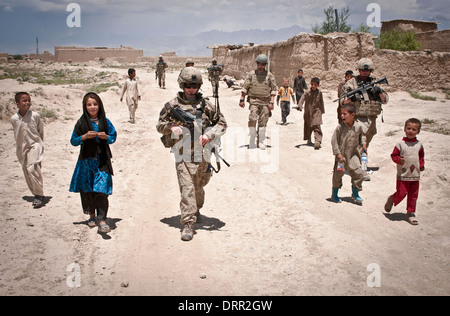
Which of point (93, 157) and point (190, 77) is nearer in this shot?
point (190, 77)

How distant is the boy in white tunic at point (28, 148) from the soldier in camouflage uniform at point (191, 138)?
2158 mm

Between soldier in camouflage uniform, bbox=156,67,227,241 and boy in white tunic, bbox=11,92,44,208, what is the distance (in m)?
2.16

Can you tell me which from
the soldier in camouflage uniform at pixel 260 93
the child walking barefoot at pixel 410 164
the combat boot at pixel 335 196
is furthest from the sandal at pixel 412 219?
the soldier in camouflage uniform at pixel 260 93

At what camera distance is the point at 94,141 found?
182 inches

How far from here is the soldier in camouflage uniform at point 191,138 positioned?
4.47 meters

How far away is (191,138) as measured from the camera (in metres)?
4.61

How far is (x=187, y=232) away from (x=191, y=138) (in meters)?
1.12

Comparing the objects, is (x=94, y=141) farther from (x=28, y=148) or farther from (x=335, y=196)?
(x=335, y=196)

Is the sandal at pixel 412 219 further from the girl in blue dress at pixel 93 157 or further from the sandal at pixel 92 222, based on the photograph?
the sandal at pixel 92 222

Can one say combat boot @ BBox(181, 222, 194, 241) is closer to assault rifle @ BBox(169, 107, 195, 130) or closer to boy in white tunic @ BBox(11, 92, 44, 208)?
assault rifle @ BBox(169, 107, 195, 130)

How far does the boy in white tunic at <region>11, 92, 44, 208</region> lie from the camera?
17.9 ft

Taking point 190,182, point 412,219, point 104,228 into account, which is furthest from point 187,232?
point 412,219

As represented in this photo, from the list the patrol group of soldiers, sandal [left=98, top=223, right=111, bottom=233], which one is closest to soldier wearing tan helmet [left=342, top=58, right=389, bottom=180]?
the patrol group of soldiers
